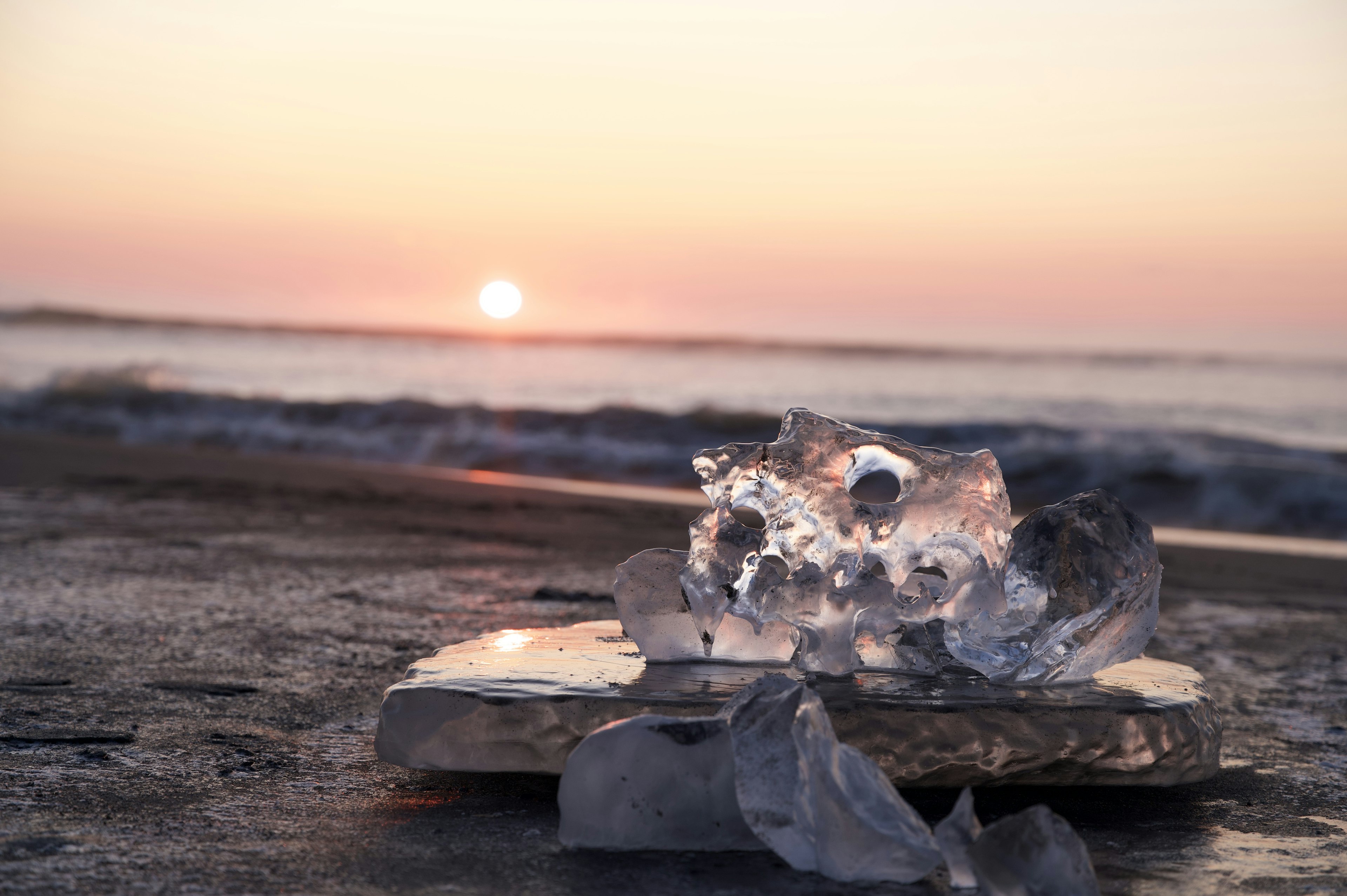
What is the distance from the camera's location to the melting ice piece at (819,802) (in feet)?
6.26

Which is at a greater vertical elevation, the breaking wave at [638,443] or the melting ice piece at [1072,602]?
the melting ice piece at [1072,602]

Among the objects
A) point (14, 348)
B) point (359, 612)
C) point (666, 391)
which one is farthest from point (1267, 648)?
point (14, 348)

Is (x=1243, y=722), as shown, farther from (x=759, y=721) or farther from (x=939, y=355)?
(x=939, y=355)

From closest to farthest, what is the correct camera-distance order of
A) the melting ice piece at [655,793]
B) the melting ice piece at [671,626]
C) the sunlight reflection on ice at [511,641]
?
1. the melting ice piece at [655,793]
2. the melting ice piece at [671,626]
3. the sunlight reflection on ice at [511,641]

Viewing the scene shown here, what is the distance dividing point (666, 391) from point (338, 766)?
72.2 ft

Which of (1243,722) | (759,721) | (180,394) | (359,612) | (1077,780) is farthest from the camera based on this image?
(180,394)

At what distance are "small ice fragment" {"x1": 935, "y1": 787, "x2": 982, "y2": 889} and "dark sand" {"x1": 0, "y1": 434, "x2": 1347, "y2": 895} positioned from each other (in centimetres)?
4

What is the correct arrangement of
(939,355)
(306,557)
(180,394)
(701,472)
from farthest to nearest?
(939,355) → (180,394) → (306,557) → (701,472)

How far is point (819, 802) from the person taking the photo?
6.41 feet

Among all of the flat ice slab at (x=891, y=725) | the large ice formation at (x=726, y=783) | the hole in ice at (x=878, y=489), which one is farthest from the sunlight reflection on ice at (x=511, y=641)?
the hole in ice at (x=878, y=489)

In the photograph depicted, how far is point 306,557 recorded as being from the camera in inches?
212

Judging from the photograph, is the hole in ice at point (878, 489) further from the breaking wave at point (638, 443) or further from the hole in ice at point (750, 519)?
the hole in ice at point (750, 519)

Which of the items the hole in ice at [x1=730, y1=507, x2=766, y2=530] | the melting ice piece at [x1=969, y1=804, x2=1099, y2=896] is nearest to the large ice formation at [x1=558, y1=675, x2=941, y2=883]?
the melting ice piece at [x1=969, y1=804, x2=1099, y2=896]

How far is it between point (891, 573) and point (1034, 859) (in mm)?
931
